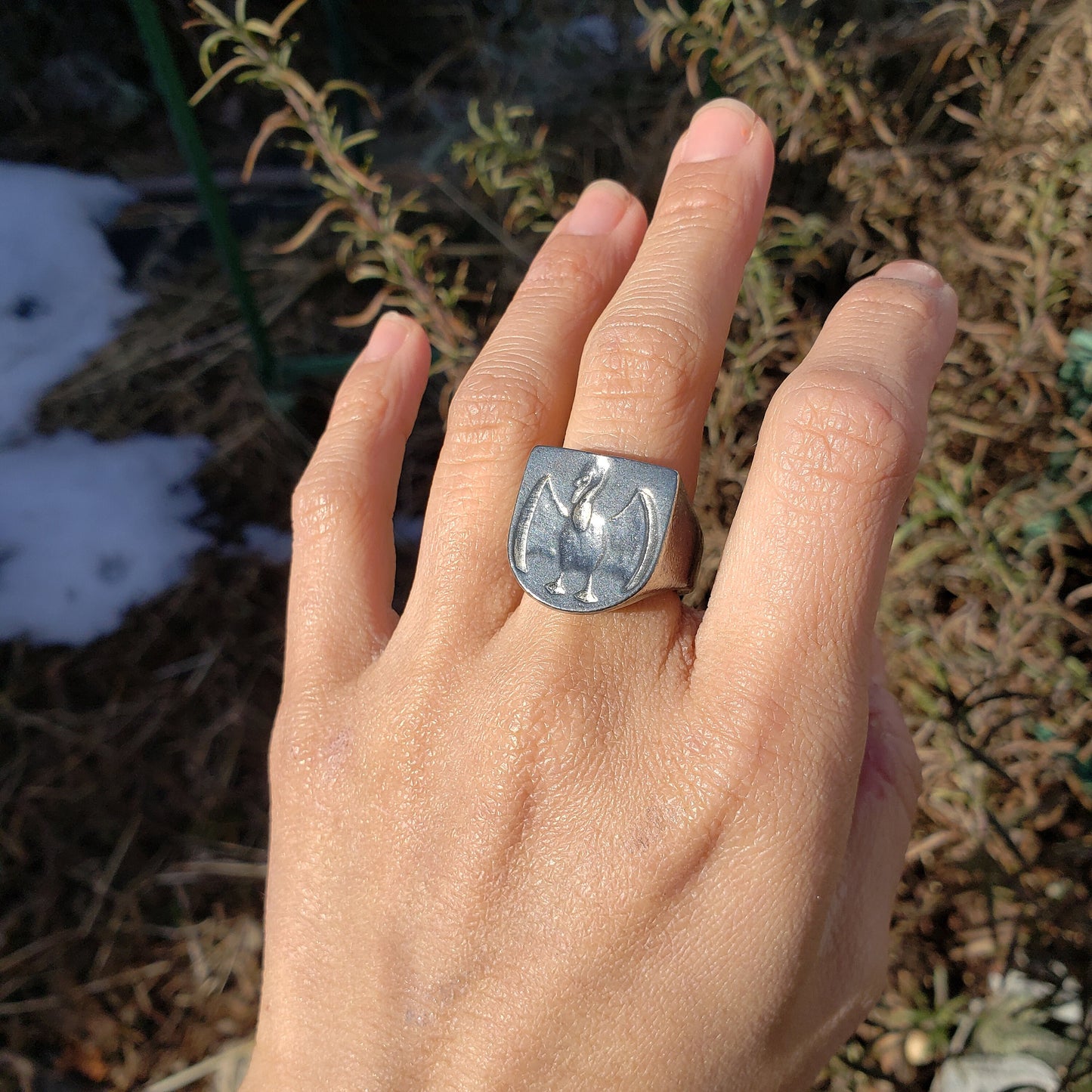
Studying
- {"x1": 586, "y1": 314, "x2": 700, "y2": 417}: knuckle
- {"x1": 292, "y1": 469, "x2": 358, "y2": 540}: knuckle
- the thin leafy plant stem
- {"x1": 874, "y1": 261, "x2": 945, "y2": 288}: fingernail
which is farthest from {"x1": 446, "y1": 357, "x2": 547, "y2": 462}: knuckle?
the thin leafy plant stem

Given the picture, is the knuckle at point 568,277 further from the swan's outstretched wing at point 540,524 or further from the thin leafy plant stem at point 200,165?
the thin leafy plant stem at point 200,165

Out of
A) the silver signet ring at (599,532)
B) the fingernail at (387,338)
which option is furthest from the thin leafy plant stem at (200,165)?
the silver signet ring at (599,532)

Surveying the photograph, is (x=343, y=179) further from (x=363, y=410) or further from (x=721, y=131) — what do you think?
(x=721, y=131)

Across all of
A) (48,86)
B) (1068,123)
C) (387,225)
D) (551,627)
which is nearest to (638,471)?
(551,627)

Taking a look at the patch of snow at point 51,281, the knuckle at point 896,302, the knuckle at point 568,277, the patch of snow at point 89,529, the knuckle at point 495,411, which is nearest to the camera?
the knuckle at point 896,302

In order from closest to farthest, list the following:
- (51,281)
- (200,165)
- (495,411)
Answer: (495,411) < (200,165) < (51,281)

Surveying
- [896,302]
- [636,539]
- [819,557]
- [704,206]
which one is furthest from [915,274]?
[636,539]

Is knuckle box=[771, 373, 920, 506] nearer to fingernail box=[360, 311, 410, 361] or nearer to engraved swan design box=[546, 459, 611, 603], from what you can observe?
engraved swan design box=[546, 459, 611, 603]
